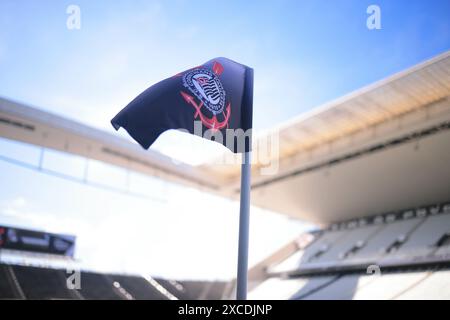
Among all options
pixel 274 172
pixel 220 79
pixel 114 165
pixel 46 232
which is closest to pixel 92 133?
pixel 114 165

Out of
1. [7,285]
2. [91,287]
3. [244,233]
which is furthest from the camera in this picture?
[91,287]

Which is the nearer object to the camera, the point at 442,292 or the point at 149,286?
the point at 442,292

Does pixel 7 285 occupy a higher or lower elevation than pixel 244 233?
lower

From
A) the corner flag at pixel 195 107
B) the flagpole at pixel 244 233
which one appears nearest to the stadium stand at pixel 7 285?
the corner flag at pixel 195 107

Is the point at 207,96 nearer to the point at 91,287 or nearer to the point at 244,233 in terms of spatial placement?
the point at 244,233

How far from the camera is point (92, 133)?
57.9ft

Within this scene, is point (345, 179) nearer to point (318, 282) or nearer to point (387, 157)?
point (387, 157)

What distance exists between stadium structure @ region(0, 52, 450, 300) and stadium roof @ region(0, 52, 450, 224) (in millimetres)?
45

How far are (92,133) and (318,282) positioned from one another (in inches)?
498

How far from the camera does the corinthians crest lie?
493cm

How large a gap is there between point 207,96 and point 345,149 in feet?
47.0

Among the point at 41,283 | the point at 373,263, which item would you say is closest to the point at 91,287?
the point at 41,283

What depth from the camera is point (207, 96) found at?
4.98 m

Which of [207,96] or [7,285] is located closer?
[207,96]
